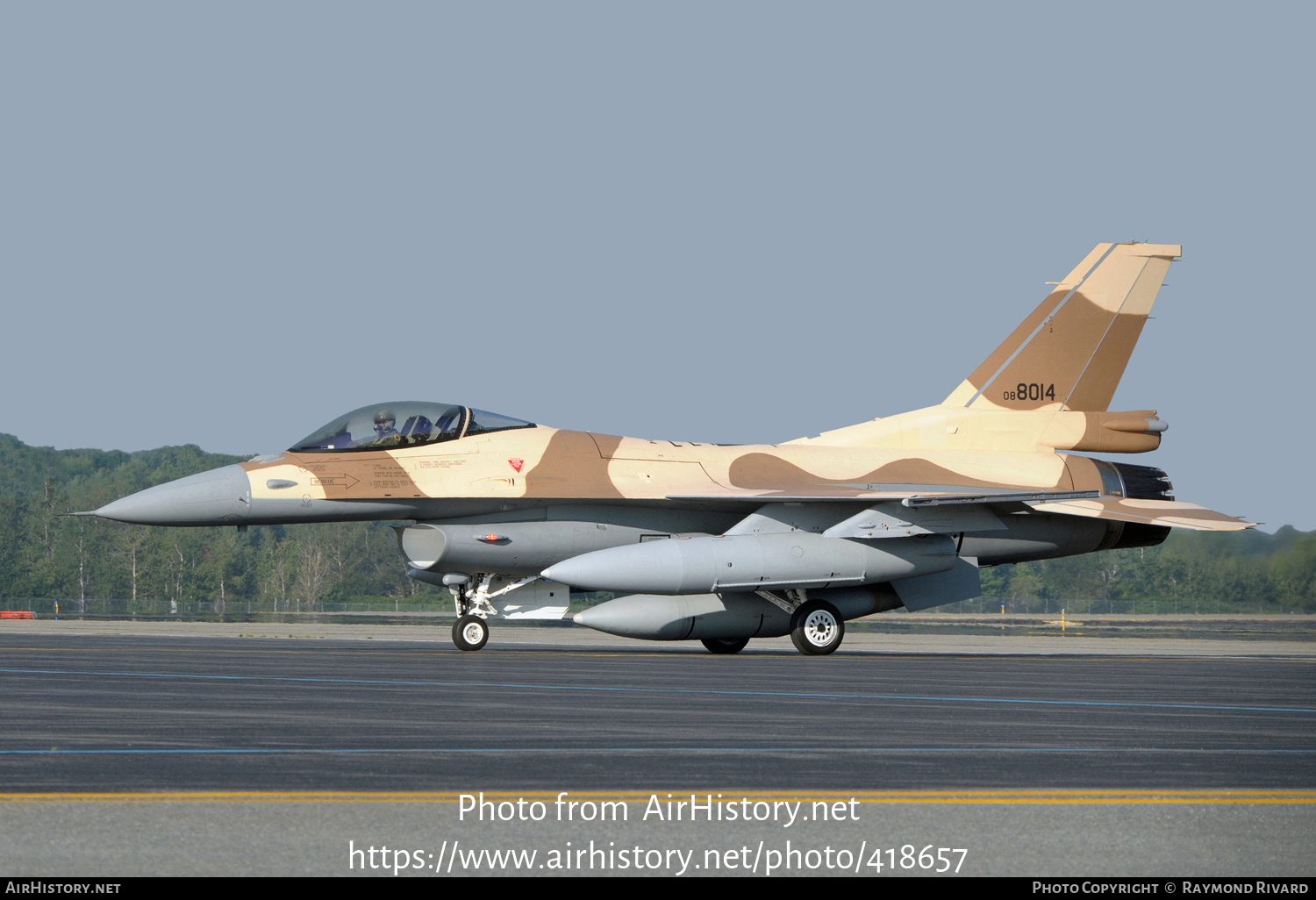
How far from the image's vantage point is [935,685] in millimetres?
13859

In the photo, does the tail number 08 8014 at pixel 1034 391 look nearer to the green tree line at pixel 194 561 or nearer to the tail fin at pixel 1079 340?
the tail fin at pixel 1079 340

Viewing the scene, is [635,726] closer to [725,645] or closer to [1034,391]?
[725,645]

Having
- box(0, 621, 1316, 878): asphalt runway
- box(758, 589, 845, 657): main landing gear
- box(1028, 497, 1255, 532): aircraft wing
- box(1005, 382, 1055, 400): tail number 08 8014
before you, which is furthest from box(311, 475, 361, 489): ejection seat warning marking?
box(1005, 382, 1055, 400): tail number 08 8014

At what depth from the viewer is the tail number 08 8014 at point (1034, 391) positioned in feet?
79.0

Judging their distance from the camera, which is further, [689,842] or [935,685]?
[935,685]

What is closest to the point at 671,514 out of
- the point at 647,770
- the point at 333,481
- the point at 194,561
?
the point at 333,481

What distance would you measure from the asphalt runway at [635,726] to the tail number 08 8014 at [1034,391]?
25.2 ft

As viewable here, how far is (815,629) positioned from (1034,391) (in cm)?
652

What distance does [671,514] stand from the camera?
69.3ft

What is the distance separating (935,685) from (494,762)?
716 cm

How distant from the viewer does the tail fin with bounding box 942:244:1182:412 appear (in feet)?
79.1

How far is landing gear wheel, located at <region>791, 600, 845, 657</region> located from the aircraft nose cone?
7503 mm
